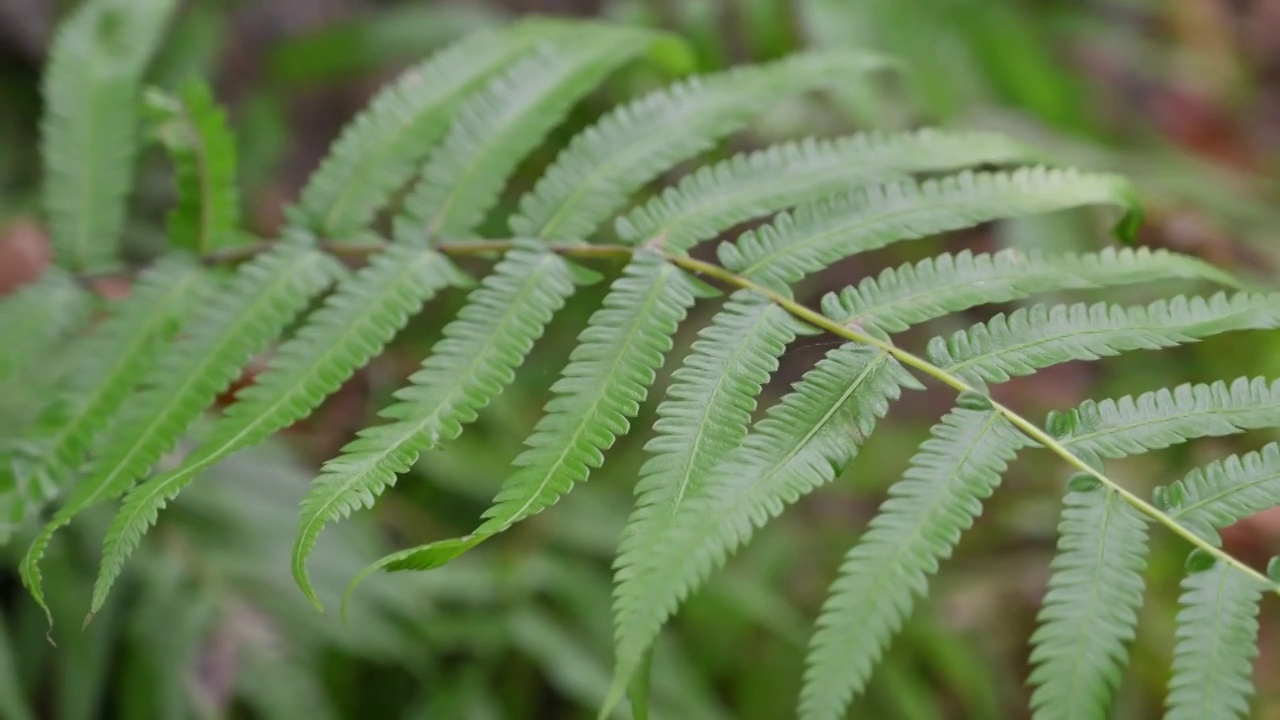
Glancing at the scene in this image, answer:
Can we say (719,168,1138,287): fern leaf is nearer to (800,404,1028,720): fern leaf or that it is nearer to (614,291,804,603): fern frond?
(614,291,804,603): fern frond

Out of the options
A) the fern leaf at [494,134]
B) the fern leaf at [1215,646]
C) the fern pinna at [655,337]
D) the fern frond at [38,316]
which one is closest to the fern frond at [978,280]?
the fern pinna at [655,337]

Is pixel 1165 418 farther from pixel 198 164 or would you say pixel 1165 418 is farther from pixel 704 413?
pixel 198 164

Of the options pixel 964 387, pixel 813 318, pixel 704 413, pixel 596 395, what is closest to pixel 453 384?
pixel 596 395

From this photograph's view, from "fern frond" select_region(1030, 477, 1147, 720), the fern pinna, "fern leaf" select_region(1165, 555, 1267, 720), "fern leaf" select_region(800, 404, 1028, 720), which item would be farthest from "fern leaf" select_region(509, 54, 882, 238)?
"fern leaf" select_region(1165, 555, 1267, 720)

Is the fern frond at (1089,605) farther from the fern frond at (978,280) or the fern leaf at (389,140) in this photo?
the fern leaf at (389,140)

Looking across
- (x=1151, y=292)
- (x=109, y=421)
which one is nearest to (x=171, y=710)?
(x=109, y=421)

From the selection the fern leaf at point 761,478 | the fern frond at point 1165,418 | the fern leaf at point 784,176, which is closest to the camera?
the fern leaf at point 761,478
